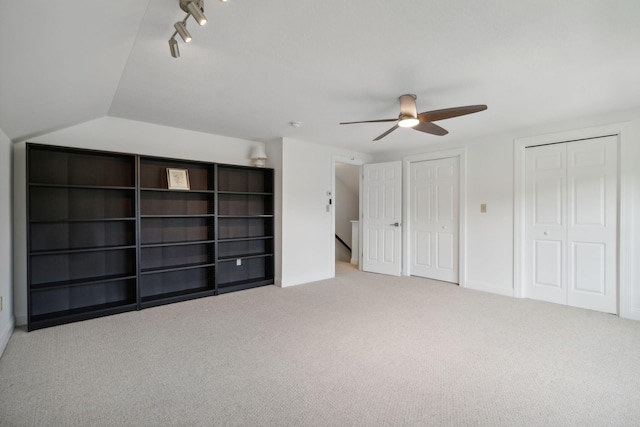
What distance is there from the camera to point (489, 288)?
14.0 ft

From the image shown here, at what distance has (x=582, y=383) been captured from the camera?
200 centimetres

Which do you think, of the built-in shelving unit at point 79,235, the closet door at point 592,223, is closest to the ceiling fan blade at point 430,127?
the closet door at point 592,223

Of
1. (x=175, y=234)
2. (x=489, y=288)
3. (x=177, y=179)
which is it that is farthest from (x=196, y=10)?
(x=489, y=288)

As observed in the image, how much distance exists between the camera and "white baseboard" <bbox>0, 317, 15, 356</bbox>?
7.90 ft

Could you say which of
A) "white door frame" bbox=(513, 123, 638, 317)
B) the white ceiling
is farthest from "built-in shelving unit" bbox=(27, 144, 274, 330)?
"white door frame" bbox=(513, 123, 638, 317)

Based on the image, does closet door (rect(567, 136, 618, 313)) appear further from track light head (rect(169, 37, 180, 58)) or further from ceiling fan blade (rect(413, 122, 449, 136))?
track light head (rect(169, 37, 180, 58))

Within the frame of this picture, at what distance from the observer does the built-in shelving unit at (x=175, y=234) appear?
12.0 feet

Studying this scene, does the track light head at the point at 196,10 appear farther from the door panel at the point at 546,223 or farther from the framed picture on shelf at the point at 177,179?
the door panel at the point at 546,223

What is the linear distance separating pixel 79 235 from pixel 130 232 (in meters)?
0.46

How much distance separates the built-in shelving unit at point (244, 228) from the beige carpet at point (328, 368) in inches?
36.7

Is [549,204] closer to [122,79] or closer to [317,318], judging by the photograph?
[317,318]

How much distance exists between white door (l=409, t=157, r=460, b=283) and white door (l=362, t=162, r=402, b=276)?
241 mm

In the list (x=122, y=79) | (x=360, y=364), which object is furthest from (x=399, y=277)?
(x=122, y=79)

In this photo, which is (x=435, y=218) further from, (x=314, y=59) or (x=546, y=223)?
(x=314, y=59)
